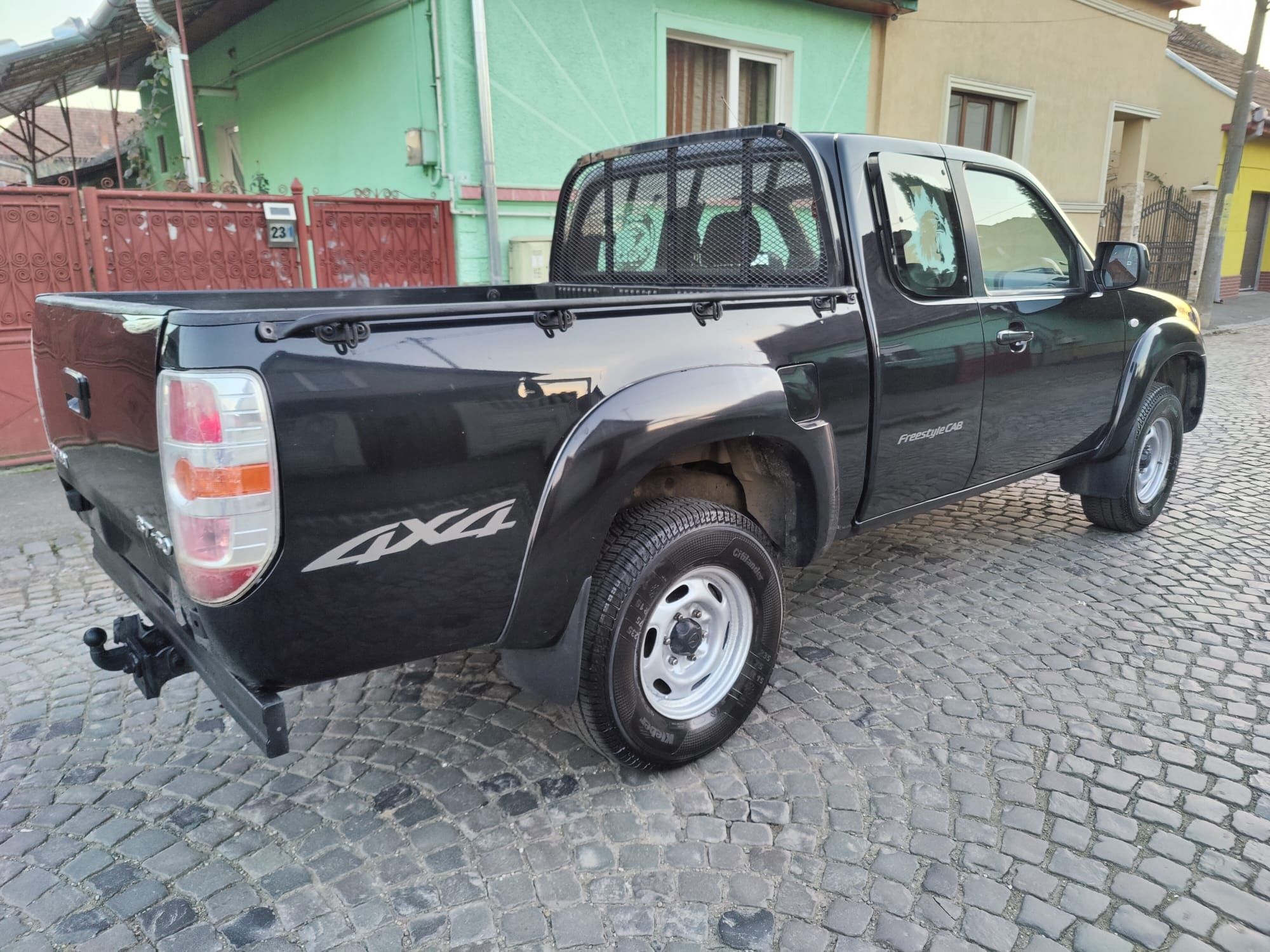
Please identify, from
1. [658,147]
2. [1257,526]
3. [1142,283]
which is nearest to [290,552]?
[658,147]

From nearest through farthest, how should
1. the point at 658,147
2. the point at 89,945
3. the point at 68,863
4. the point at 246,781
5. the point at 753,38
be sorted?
1. the point at 89,945
2. the point at 68,863
3. the point at 246,781
4. the point at 658,147
5. the point at 753,38

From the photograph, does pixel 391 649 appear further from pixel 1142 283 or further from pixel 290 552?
pixel 1142 283

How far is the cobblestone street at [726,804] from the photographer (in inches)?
84.0

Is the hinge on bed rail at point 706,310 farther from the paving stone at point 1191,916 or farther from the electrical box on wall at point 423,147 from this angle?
the electrical box on wall at point 423,147

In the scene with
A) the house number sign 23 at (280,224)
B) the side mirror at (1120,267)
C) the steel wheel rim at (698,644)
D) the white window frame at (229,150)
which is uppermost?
the white window frame at (229,150)

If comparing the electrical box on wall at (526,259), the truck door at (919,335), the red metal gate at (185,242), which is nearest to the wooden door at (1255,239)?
the electrical box on wall at (526,259)

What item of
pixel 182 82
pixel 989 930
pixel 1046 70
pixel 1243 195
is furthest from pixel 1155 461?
pixel 1243 195

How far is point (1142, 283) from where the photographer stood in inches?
162

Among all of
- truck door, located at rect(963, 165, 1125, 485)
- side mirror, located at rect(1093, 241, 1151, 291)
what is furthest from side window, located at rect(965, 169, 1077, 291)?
side mirror, located at rect(1093, 241, 1151, 291)

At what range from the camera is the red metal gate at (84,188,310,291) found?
625 centimetres

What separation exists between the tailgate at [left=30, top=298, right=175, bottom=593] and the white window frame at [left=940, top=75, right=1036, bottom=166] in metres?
11.3

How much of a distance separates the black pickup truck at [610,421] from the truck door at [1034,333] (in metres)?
0.02

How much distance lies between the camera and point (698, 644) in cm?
280

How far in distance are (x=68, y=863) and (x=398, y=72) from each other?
7.22 m
